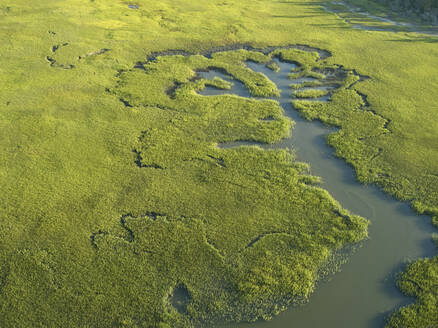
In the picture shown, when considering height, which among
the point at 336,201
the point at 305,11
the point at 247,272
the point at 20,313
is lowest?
the point at 20,313

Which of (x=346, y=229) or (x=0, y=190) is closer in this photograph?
(x=346, y=229)

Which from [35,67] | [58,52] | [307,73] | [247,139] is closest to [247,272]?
[247,139]

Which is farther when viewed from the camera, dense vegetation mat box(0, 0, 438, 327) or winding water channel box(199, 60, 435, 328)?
dense vegetation mat box(0, 0, 438, 327)

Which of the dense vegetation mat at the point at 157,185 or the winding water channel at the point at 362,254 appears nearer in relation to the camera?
the winding water channel at the point at 362,254

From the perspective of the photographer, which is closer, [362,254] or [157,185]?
[362,254]

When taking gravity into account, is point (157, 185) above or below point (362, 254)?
below

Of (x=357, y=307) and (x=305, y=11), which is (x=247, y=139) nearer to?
(x=357, y=307)

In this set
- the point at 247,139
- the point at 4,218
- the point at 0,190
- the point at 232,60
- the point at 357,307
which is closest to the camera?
the point at 357,307

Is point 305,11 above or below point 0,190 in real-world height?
above
